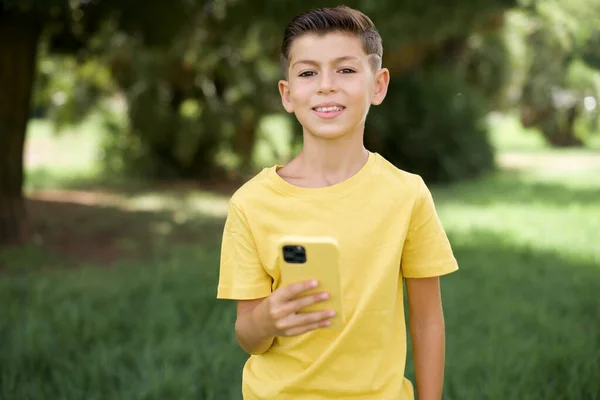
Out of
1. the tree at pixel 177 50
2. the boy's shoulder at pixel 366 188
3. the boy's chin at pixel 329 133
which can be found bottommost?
the boy's shoulder at pixel 366 188

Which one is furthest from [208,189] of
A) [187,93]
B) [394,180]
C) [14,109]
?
[394,180]

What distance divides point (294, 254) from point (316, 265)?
0.05 m

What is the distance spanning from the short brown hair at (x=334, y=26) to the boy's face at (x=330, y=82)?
0.01 metres

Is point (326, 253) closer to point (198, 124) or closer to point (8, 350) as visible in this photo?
point (8, 350)

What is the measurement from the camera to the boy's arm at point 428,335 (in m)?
1.89

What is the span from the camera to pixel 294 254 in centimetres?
154

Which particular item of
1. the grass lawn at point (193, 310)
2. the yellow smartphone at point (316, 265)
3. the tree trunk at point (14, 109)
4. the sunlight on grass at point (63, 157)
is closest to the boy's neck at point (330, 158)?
the yellow smartphone at point (316, 265)

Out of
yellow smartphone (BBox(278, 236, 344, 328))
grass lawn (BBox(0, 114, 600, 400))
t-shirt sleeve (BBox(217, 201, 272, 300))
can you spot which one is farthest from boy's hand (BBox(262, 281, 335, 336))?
grass lawn (BBox(0, 114, 600, 400))

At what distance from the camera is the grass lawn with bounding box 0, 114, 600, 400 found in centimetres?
410

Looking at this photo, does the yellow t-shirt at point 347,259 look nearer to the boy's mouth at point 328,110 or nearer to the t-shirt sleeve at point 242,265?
the t-shirt sleeve at point 242,265

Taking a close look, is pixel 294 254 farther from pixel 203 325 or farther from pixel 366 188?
pixel 203 325

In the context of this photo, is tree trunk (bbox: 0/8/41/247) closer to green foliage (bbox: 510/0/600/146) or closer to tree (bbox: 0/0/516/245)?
tree (bbox: 0/0/516/245)

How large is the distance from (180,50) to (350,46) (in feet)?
35.7

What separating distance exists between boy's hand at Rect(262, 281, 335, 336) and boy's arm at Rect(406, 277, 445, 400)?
1.22 feet
